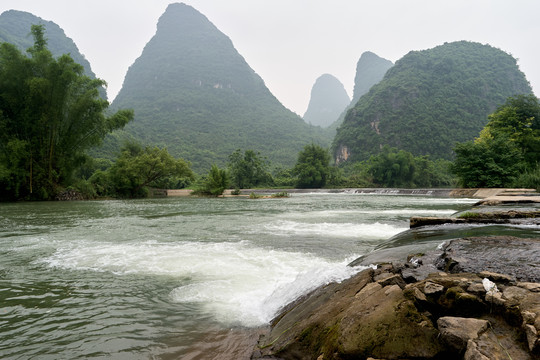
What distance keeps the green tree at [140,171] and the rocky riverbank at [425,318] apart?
108 ft

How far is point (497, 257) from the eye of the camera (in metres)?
2.97

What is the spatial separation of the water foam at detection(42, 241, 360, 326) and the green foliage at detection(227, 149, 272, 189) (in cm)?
4791

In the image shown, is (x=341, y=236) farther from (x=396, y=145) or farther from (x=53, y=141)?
(x=396, y=145)

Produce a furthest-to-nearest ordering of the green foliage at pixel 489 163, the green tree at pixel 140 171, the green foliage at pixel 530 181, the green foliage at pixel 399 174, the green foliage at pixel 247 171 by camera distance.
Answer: the green foliage at pixel 247 171, the green foliage at pixel 399 174, the green tree at pixel 140 171, the green foliage at pixel 489 163, the green foliage at pixel 530 181

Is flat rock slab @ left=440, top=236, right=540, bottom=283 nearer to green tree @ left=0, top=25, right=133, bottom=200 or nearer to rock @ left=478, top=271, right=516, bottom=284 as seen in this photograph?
rock @ left=478, top=271, right=516, bottom=284

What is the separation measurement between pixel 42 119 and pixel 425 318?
2932 cm

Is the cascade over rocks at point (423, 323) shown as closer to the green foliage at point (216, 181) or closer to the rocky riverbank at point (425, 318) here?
the rocky riverbank at point (425, 318)

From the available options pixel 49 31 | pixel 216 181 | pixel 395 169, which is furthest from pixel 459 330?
pixel 49 31

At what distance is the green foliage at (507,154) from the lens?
878 inches

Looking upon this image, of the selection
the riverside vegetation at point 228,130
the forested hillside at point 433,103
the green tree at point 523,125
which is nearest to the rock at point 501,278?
the riverside vegetation at point 228,130

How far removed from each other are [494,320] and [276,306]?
229 cm

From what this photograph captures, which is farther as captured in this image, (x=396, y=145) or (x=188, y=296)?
(x=396, y=145)

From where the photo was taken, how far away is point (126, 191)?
3281 centimetres

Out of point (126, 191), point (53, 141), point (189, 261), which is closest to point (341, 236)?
point (189, 261)
